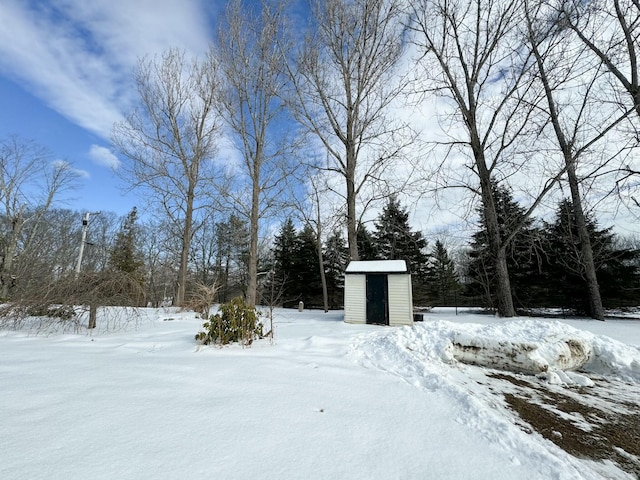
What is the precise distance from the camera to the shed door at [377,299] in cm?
863

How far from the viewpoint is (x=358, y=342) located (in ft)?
15.9

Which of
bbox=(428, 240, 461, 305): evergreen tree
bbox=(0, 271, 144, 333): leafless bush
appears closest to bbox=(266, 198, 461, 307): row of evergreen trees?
bbox=(428, 240, 461, 305): evergreen tree

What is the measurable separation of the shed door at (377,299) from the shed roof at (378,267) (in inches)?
9.2

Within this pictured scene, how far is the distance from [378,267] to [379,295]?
968 millimetres

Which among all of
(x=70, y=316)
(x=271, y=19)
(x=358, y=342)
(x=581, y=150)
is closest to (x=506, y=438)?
(x=358, y=342)

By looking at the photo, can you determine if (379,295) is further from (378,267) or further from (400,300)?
(378,267)

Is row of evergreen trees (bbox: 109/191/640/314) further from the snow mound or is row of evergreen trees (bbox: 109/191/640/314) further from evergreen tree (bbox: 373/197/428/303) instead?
the snow mound

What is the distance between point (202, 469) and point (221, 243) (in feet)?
76.5

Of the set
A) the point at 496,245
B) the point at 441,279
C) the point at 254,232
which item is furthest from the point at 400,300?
the point at 441,279

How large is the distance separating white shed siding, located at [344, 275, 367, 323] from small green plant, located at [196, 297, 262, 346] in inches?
192

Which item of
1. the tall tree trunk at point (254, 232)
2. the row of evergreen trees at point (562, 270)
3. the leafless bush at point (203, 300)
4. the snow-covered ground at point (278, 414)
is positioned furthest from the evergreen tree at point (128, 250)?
the row of evergreen trees at point (562, 270)

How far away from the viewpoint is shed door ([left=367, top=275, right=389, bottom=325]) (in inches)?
340

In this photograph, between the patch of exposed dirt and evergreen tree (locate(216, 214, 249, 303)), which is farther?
evergreen tree (locate(216, 214, 249, 303))

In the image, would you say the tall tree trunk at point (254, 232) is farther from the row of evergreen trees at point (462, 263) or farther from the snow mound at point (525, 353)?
the snow mound at point (525, 353)
